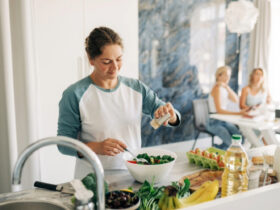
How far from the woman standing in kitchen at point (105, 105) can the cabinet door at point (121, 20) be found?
163 centimetres

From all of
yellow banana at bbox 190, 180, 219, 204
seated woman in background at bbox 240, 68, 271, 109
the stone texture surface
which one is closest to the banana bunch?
yellow banana at bbox 190, 180, 219, 204

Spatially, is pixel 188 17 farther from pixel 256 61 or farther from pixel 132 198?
pixel 132 198

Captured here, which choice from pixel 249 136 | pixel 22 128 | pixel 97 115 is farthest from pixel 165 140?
pixel 97 115

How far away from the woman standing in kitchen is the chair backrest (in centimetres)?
235

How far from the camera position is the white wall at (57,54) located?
2817 millimetres

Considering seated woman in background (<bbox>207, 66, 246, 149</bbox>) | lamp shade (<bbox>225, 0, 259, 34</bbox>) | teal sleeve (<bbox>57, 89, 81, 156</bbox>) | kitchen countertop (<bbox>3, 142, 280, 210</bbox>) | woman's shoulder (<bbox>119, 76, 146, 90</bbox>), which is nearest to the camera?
kitchen countertop (<bbox>3, 142, 280, 210</bbox>)

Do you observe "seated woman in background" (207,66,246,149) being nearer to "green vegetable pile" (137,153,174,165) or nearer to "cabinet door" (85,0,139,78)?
"cabinet door" (85,0,139,78)

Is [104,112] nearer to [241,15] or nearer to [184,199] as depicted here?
[184,199]

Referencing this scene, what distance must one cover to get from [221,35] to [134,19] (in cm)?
194

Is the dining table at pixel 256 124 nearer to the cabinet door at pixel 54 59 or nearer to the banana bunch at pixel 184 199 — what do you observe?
the cabinet door at pixel 54 59

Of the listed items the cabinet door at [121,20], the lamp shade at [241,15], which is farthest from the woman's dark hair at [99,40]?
the lamp shade at [241,15]

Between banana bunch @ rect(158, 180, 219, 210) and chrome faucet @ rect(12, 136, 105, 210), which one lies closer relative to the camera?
chrome faucet @ rect(12, 136, 105, 210)

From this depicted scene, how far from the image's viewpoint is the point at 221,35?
190 inches

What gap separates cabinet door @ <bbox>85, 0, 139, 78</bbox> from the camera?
3.08 m
